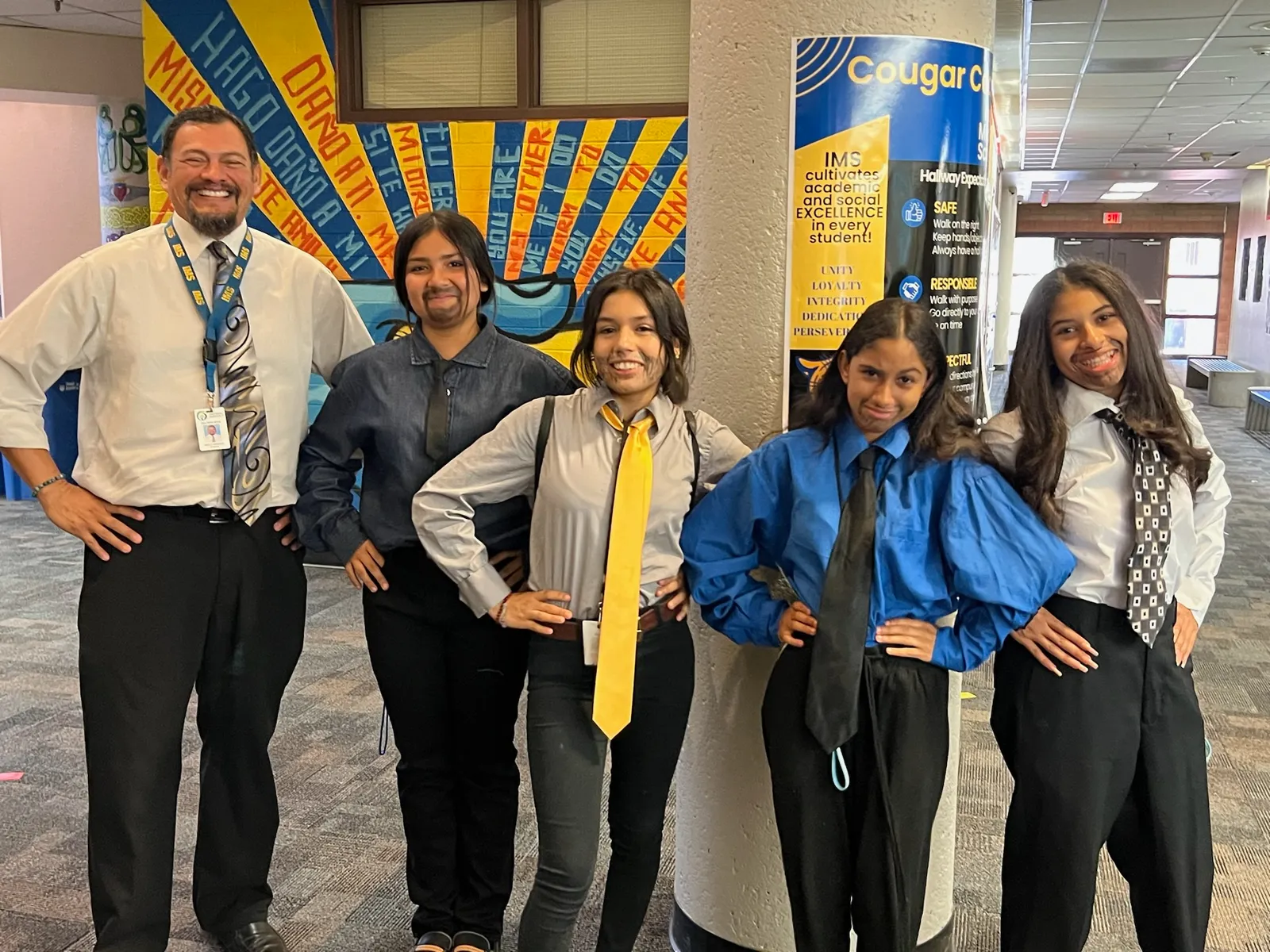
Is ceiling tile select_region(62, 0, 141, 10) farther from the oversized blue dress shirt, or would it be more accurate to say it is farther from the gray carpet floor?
the oversized blue dress shirt

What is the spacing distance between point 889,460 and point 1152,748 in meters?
0.65

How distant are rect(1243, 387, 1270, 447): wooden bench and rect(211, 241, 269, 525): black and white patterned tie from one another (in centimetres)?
1141

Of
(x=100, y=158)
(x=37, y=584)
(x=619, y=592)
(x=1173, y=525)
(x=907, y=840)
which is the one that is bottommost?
(x=37, y=584)

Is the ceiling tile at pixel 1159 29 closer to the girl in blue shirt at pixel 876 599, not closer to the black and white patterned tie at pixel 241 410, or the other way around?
the girl in blue shirt at pixel 876 599

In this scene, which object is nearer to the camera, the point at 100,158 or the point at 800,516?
the point at 800,516

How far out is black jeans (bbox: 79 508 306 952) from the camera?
221 cm

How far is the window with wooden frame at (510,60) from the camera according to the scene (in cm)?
527

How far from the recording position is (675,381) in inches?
81.3

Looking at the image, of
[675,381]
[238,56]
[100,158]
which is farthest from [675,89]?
[100,158]

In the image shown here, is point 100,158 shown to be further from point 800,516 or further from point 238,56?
point 800,516

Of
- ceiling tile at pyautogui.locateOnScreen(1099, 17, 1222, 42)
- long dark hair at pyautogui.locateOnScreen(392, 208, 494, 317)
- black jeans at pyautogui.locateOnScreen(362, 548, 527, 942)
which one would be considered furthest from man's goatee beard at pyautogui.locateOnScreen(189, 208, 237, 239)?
ceiling tile at pyautogui.locateOnScreen(1099, 17, 1222, 42)

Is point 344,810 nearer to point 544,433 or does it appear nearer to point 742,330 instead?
point 544,433

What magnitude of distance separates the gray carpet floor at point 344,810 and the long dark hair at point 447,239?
58.1 inches

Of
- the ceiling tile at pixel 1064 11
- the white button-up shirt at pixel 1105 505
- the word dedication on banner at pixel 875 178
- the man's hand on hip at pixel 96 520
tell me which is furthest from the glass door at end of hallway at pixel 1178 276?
the man's hand on hip at pixel 96 520
